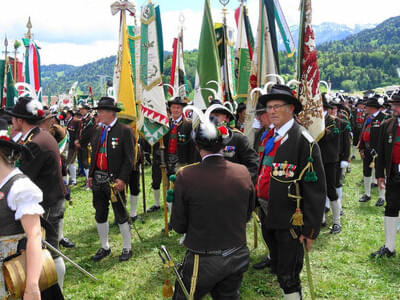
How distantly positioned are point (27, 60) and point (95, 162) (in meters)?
5.53

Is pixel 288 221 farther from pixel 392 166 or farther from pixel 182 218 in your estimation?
pixel 392 166

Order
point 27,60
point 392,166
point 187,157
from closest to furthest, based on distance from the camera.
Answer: point 392,166 → point 187,157 → point 27,60

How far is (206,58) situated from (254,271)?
3994mm

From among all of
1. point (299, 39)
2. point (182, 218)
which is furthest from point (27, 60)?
point (182, 218)

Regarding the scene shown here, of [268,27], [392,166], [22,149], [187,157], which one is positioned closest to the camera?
[22,149]

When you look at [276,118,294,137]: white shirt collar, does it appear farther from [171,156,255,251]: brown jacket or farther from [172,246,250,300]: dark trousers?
[172,246,250,300]: dark trousers

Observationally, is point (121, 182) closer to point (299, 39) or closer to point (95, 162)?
point (95, 162)

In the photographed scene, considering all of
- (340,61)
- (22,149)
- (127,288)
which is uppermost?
(340,61)

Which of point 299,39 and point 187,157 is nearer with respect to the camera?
point 299,39

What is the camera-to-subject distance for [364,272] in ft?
18.2

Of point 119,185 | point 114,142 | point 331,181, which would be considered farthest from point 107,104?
point 331,181

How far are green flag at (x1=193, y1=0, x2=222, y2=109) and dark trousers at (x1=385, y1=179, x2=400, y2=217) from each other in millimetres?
3491

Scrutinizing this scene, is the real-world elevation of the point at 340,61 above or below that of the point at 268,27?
above

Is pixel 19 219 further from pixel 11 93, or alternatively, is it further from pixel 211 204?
pixel 11 93
